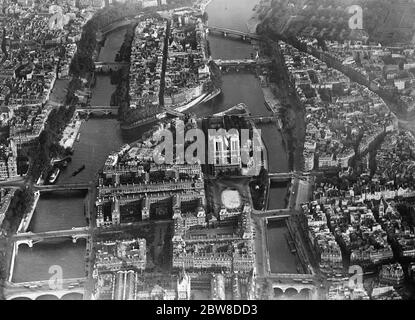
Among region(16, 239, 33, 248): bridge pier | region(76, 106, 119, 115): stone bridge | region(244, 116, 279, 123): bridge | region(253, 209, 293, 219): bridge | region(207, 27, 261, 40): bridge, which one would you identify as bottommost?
region(16, 239, 33, 248): bridge pier

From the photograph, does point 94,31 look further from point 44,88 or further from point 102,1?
point 44,88

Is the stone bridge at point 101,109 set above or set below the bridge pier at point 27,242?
above

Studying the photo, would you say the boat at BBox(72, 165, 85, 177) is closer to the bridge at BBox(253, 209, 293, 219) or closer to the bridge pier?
the bridge pier

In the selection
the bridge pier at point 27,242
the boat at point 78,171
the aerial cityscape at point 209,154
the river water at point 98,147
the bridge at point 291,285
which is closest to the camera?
the bridge at point 291,285

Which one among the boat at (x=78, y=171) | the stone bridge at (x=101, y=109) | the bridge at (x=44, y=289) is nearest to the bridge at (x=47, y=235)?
the bridge at (x=44, y=289)

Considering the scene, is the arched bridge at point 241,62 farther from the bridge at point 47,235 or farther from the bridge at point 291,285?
the bridge at point 291,285

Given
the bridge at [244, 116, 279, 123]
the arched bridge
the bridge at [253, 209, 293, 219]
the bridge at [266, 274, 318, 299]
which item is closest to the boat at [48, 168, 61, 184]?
the bridge at [253, 209, 293, 219]
